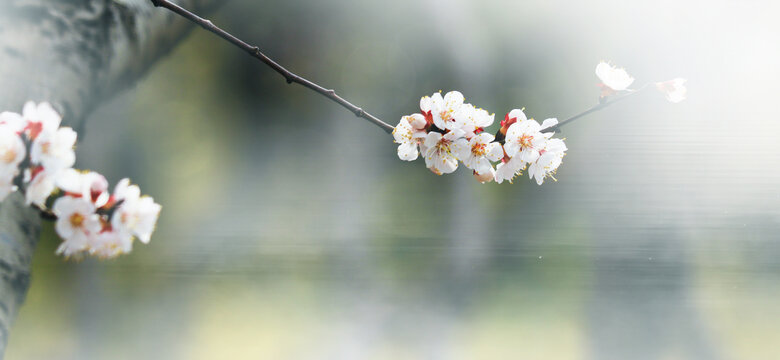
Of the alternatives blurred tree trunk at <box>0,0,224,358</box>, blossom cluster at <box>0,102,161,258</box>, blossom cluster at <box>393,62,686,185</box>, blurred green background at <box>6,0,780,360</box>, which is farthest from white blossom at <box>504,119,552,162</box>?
blurred green background at <box>6,0,780,360</box>

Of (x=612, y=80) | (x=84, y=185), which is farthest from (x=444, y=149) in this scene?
(x=84, y=185)

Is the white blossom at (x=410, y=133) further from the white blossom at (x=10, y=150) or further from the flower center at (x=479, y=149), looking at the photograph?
the white blossom at (x=10, y=150)

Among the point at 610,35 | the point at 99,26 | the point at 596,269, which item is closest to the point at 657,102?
the point at 610,35

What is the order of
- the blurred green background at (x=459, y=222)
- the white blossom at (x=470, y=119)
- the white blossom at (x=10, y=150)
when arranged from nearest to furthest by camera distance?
the white blossom at (x=10, y=150)
the white blossom at (x=470, y=119)
the blurred green background at (x=459, y=222)

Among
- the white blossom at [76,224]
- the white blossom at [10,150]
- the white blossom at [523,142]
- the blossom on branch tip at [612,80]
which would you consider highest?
the blossom on branch tip at [612,80]

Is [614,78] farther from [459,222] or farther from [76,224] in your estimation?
[459,222]

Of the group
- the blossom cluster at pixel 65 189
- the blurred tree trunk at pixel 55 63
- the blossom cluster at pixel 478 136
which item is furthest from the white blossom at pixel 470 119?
the blurred tree trunk at pixel 55 63

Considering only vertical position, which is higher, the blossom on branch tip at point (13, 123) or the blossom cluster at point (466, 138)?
the blossom cluster at point (466, 138)
